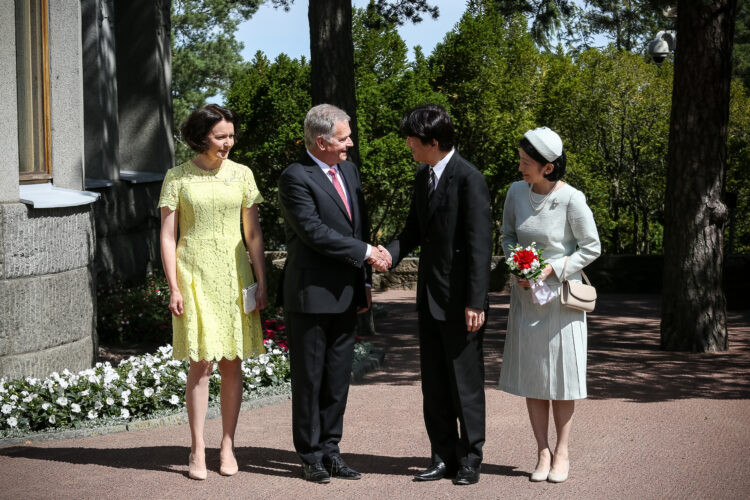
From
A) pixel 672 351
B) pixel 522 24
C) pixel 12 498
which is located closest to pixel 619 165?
pixel 522 24

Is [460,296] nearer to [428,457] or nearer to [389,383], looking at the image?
[428,457]

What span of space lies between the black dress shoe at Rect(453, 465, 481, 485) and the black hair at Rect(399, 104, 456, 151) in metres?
1.72

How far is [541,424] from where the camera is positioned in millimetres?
5301

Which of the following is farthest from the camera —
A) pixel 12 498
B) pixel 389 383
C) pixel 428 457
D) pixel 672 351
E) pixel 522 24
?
pixel 522 24

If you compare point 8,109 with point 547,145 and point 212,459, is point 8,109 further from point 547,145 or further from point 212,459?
point 547,145

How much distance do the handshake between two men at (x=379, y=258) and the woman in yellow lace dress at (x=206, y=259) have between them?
0.68 meters

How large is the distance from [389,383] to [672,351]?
139 inches

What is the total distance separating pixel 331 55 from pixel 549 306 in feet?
20.4

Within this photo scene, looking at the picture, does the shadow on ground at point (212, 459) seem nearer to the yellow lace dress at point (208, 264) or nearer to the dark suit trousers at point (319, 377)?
the dark suit trousers at point (319, 377)

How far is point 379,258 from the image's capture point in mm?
5141

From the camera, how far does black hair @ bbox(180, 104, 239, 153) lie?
5.23 m

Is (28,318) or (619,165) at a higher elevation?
(619,165)

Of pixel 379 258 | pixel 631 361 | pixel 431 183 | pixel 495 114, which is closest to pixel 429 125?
pixel 431 183

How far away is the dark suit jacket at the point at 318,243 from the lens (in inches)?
201
